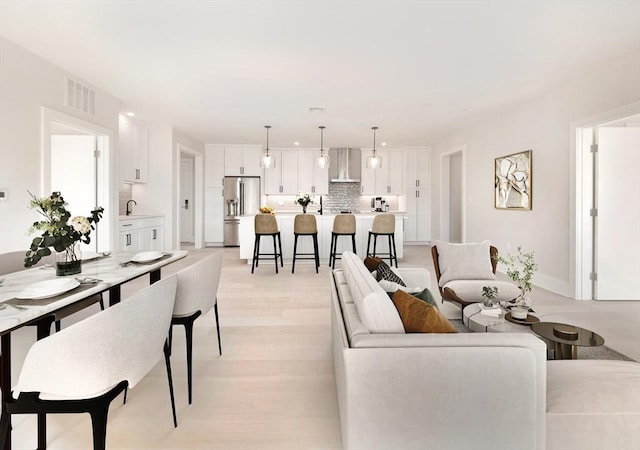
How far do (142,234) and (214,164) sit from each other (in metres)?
3.19

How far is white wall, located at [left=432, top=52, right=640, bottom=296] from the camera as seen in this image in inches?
142

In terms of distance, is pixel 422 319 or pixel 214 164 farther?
pixel 214 164

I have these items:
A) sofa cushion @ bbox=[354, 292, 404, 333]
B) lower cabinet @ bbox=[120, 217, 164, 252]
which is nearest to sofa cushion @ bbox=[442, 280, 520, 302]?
sofa cushion @ bbox=[354, 292, 404, 333]

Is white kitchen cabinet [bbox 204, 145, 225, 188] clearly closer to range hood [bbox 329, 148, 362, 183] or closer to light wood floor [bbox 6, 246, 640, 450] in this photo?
range hood [bbox 329, 148, 362, 183]

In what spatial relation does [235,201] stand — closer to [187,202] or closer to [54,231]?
[187,202]

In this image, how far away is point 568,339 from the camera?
6.76ft

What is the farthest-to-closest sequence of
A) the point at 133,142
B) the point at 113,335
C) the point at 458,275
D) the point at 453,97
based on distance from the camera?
1. the point at 133,142
2. the point at 453,97
3. the point at 458,275
4. the point at 113,335

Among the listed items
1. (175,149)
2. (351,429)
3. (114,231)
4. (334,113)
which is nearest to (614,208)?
(334,113)

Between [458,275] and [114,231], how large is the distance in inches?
177

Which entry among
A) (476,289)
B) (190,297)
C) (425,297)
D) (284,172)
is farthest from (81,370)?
(284,172)

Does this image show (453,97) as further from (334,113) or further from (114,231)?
(114,231)

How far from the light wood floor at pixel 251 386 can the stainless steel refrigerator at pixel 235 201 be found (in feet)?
15.2

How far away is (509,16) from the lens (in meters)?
2.69

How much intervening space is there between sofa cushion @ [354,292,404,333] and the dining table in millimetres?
1256
